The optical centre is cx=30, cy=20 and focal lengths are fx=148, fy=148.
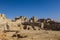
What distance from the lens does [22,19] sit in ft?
257

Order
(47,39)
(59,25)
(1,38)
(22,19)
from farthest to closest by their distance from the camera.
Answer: (22,19)
(59,25)
(47,39)
(1,38)

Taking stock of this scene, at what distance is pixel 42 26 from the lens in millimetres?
62031

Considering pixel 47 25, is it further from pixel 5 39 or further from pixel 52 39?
pixel 5 39

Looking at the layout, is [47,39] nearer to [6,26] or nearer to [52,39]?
[52,39]

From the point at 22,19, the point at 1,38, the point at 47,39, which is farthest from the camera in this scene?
the point at 22,19

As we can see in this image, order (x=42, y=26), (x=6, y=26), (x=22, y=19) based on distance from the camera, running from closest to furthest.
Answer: (x=6, y=26), (x=42, y=26), (x=22, y=19)

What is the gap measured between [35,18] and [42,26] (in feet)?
59.7

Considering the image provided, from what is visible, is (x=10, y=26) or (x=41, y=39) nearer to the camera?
(x=41, y=39)

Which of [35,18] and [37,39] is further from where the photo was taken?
[35,18]

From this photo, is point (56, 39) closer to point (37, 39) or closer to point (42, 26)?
point (37, 39)

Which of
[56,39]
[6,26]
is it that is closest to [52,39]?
[56,39]

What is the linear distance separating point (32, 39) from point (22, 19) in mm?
59547

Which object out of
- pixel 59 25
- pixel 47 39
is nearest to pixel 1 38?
pixel 47 39

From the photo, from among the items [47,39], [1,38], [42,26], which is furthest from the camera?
[42,26]
